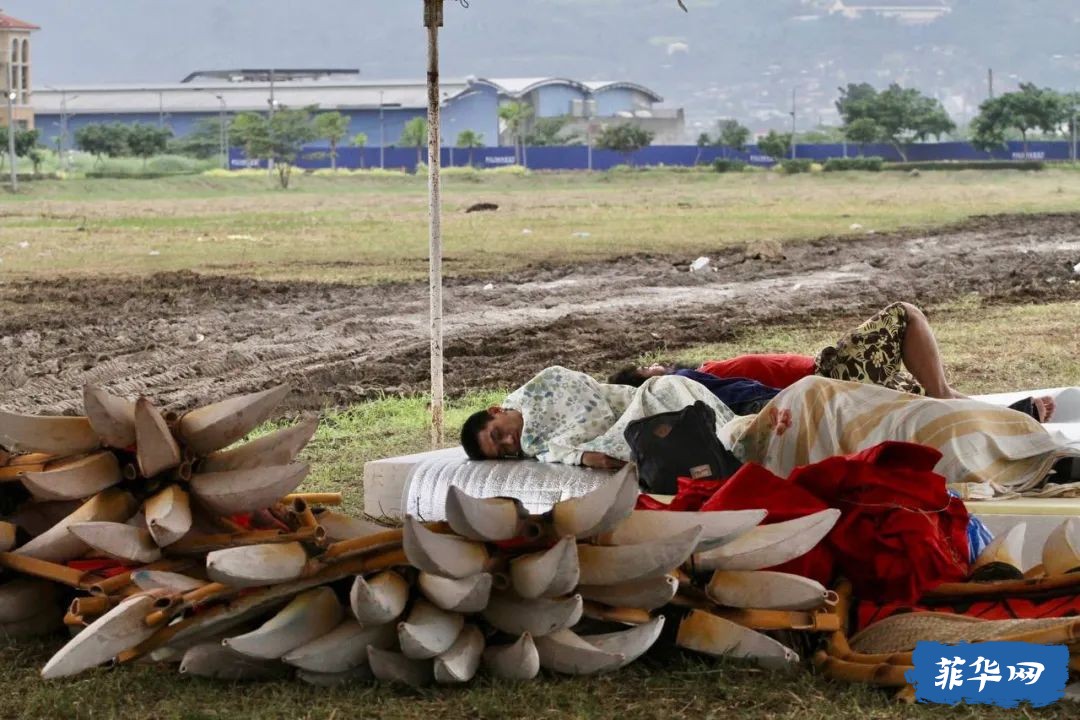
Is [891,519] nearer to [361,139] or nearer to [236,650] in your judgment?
[236,650]

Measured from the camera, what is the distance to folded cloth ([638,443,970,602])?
3.47 m

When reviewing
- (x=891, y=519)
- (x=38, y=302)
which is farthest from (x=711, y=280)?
(x=891, y=519)

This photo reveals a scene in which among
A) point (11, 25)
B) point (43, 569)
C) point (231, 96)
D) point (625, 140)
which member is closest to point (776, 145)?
point (625, 140)

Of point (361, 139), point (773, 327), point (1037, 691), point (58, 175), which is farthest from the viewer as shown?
point (361, 139)

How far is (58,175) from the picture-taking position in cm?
4709

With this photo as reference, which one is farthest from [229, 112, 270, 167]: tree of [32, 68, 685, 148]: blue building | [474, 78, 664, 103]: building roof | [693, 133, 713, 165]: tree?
[474, 78, 664, 103]: building roof

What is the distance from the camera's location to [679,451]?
4699 mm

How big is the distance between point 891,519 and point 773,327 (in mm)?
8513

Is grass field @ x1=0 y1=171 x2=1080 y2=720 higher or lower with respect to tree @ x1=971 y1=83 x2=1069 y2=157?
lower

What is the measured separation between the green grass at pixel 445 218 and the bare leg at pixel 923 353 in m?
11.0

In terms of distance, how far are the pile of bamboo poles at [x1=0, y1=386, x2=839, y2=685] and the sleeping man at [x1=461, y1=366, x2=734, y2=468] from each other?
61.0 inches

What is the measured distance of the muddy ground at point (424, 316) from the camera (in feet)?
32.3

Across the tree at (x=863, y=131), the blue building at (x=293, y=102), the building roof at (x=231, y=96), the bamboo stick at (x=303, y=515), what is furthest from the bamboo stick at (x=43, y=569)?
the building roof at (x=231, y=96)

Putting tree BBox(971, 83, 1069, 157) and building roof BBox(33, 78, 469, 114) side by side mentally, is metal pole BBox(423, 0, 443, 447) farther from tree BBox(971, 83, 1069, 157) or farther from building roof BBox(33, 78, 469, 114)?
building roof BBox(33, 78, 469, 114)
